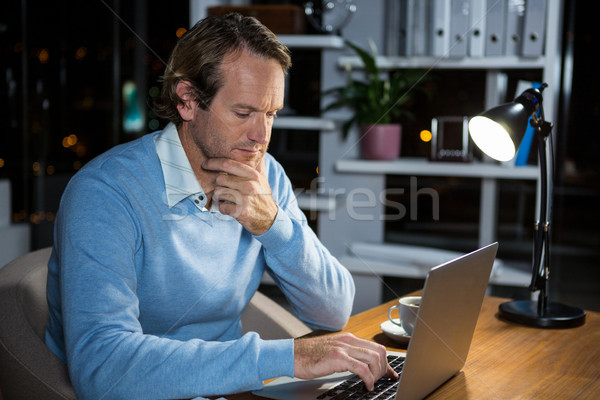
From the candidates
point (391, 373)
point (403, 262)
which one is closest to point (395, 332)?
point (391, 373)

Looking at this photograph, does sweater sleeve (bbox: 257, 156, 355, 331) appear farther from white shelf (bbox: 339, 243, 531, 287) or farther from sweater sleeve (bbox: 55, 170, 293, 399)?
white shelf (bbox: 339, 243, 531, 287)

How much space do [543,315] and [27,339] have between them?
111 centimetres

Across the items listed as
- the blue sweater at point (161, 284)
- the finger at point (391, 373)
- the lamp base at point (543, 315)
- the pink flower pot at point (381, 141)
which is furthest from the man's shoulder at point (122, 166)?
the pink flower pot at point (381, 141)

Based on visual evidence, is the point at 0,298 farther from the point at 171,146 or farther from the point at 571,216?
the point at 571,216

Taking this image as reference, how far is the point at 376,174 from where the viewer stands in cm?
309

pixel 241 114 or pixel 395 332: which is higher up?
pixel 241 114

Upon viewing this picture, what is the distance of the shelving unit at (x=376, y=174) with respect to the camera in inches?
105

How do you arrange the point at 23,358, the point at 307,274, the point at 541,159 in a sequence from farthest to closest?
the point at 541,159
the point at 307,274
the point at 23,358

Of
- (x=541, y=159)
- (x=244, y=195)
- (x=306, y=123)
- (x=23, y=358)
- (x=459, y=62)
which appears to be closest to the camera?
(x=23, y=358)

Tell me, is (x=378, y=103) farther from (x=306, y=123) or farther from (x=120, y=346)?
(x=120, y=346)

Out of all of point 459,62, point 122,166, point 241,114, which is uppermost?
point 459,62

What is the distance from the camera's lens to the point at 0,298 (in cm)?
127

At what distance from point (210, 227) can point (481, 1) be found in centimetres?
172

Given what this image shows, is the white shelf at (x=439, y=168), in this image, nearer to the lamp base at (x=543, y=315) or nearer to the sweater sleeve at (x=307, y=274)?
the lamp base at (x=543, y=315)
